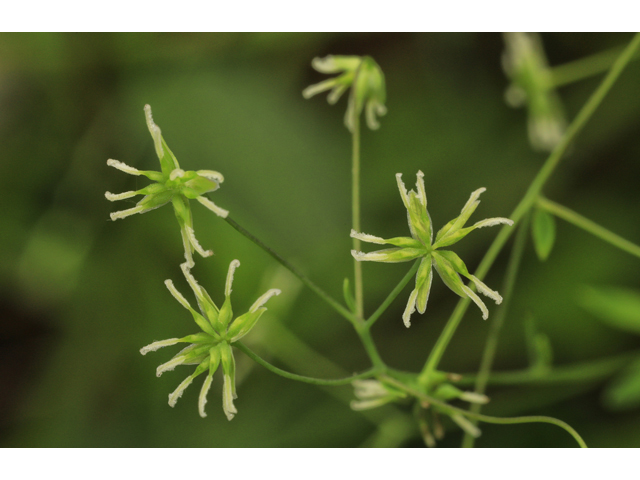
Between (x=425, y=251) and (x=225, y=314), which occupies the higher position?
(x=425, y=251)

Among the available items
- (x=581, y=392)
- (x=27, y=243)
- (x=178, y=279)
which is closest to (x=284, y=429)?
(x=178, y=279)

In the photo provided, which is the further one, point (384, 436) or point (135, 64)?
point (135, 64)

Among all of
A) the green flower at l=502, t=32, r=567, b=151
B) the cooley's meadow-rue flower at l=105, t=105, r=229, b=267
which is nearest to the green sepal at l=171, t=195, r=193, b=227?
the cooley's meadow-rue flower at l=105, t=105, r=229, b=267

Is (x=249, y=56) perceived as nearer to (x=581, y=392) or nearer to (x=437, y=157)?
(x=437, y=157)

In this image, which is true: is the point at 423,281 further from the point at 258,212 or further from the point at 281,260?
the point at 258,212

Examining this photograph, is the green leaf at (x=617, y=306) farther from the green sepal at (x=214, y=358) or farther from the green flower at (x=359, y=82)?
the green sepal at (x=214, y=358)

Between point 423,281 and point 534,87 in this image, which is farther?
point 534,87

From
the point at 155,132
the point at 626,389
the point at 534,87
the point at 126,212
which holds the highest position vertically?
the point at 534,87

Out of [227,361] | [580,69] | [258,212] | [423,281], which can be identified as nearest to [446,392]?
[423,281]
